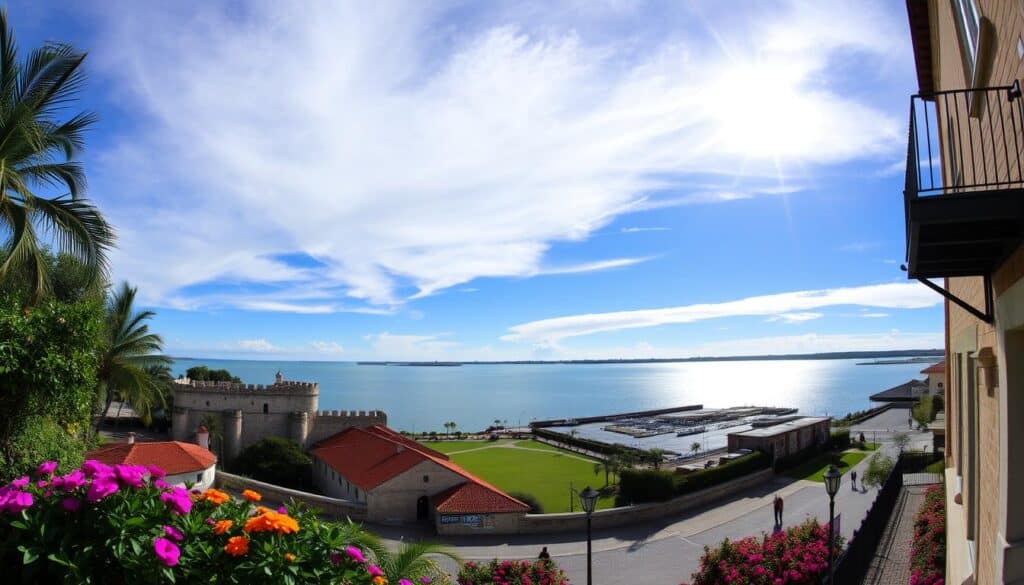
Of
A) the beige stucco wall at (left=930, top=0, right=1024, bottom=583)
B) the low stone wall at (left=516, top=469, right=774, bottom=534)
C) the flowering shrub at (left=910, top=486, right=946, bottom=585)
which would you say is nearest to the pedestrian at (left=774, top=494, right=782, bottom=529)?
the low stone wall at (left=516, top=469, right=774, bottom=534)

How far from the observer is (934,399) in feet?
154

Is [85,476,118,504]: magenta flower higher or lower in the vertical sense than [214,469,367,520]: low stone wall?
higher

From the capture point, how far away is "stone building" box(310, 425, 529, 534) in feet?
90.8

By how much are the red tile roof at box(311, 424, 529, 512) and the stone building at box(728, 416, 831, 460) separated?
18970 millimetres

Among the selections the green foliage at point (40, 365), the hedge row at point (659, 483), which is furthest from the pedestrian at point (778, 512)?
the green foliage at point (40, 365)

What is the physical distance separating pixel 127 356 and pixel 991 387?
32.8 meters

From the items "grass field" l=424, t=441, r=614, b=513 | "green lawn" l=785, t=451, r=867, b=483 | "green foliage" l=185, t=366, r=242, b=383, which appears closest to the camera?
"grass field" l=424, t=441, r=614, b=513

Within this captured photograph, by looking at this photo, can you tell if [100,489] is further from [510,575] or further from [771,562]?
[771,562]

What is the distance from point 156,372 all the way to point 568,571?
130 feet

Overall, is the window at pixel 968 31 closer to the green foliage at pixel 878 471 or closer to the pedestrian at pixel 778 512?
the pedestrian at pixel 778 512

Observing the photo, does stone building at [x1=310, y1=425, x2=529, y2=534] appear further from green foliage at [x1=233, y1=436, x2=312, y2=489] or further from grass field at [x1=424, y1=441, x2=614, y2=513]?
green foliage at [x1=233, y1=436, x2=312, y2=489]

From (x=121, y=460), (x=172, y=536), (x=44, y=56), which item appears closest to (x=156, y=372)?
(x=121, y=460)

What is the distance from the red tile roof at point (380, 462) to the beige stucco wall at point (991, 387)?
2162 centimetres

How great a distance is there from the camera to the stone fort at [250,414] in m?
46.2
